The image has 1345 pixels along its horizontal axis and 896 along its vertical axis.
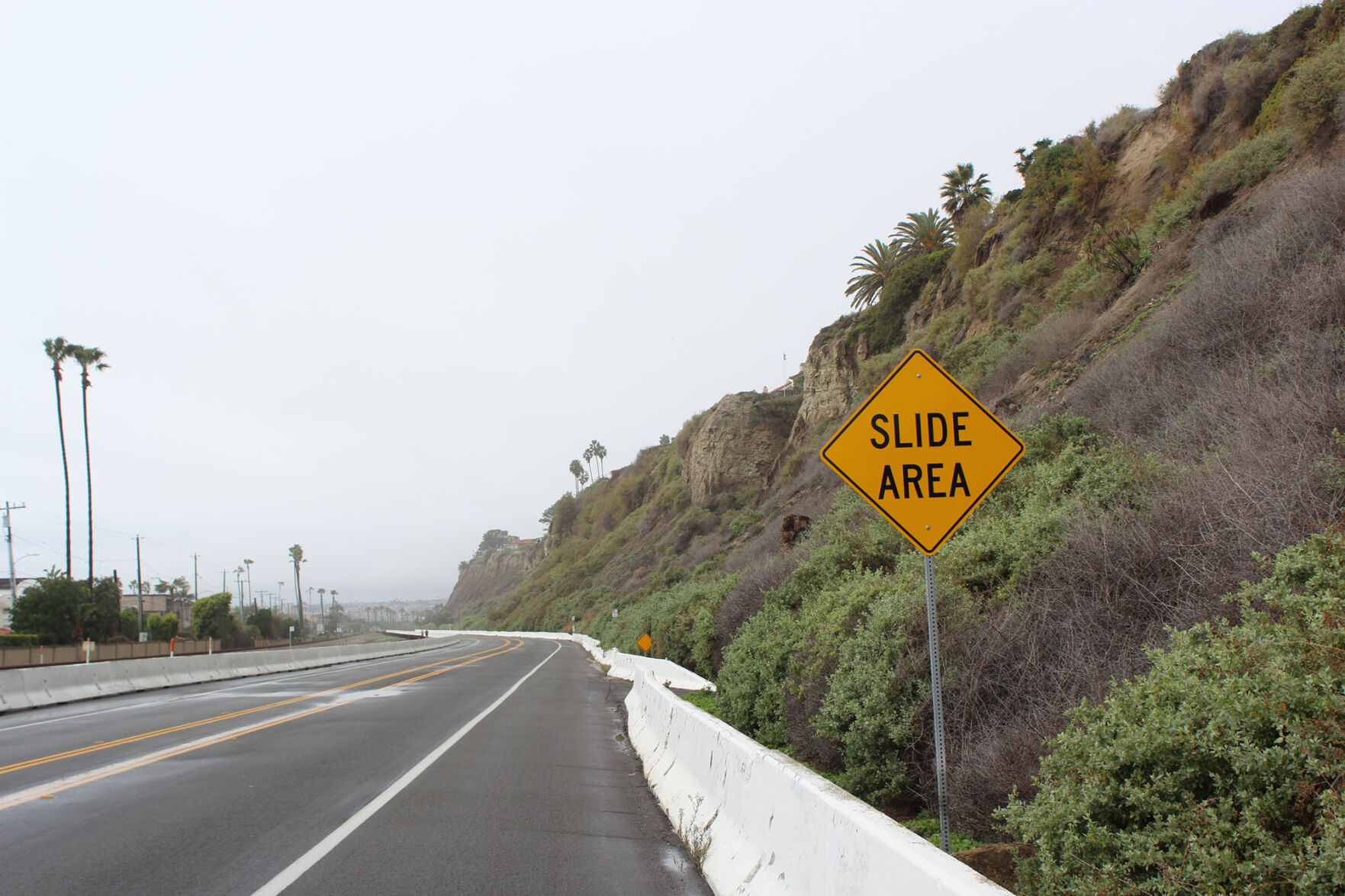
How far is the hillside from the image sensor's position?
238 inches

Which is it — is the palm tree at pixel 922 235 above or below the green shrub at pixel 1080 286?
above

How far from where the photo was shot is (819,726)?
24.7 feet

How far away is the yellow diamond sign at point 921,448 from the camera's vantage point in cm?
565

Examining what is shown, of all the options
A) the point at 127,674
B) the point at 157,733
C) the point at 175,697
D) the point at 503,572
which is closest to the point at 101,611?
the point at 127,674

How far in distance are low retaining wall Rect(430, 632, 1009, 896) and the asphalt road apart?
33cm

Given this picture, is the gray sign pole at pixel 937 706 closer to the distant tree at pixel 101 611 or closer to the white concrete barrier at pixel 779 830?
the white concrete barrier at pixel 779 830

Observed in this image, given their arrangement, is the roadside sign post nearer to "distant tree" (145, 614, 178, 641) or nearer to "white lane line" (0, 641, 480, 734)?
"white lane line" (0, 641, 480, 734)

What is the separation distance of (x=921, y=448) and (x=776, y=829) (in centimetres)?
→ 251

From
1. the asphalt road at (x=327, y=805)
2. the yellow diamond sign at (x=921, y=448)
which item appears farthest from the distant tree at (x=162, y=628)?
the yellow diamond sign at (x=921, y=448)

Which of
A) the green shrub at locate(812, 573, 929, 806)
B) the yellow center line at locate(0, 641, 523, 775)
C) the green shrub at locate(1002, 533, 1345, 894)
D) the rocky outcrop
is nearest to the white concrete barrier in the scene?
the green shrub at locate(1002, 533, 1345, 894)

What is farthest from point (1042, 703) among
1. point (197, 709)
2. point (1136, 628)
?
point (197, 709)

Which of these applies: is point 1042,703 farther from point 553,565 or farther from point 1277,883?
point 553,565

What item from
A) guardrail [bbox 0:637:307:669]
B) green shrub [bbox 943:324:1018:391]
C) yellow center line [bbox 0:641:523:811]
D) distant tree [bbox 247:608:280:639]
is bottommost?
yellow center line [bbox 0:641:523:811]

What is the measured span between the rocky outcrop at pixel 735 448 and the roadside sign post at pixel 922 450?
56.6m
